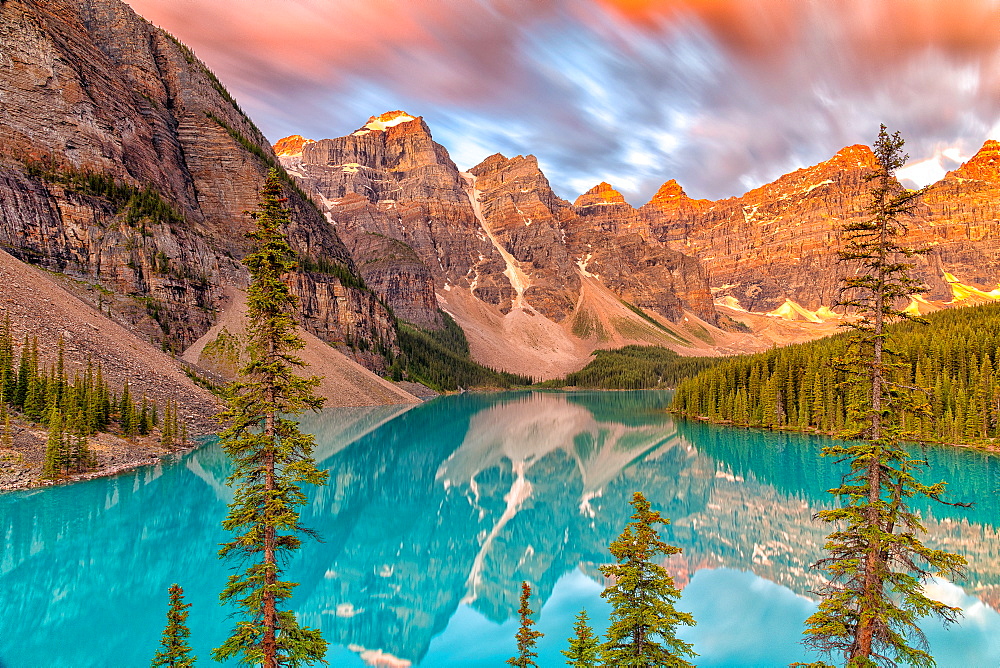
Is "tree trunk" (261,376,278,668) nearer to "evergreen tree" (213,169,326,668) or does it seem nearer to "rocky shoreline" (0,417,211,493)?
"evergreen tree" (213,169,326,668)

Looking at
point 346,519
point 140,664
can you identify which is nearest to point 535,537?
point 346,519

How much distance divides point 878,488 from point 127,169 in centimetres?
10955

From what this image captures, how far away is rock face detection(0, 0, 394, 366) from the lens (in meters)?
76.7

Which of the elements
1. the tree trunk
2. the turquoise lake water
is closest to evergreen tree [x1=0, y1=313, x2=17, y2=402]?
→ the turquoise lake water

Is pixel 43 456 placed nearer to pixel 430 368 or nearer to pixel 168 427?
pixel 168 427

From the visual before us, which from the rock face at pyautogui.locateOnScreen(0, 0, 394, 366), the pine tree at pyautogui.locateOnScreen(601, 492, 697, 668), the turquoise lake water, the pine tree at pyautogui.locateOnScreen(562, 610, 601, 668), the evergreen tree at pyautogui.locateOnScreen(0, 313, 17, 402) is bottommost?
the turquoise lake water

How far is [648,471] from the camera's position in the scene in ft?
173

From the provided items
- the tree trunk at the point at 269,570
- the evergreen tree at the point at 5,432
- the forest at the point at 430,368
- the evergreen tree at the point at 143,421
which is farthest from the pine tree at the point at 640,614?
the forest at the point at 430,368

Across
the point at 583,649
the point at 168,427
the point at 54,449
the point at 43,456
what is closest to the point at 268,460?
the point at 583,649

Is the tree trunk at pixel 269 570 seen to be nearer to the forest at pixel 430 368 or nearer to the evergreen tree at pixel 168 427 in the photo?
the evergreen tree at pixel 168 427

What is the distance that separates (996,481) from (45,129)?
4618 inches

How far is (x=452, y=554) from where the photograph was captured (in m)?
29.4

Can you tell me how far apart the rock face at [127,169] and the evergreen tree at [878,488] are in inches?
3422

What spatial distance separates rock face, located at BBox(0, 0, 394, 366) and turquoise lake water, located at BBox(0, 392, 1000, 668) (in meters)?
42.7
